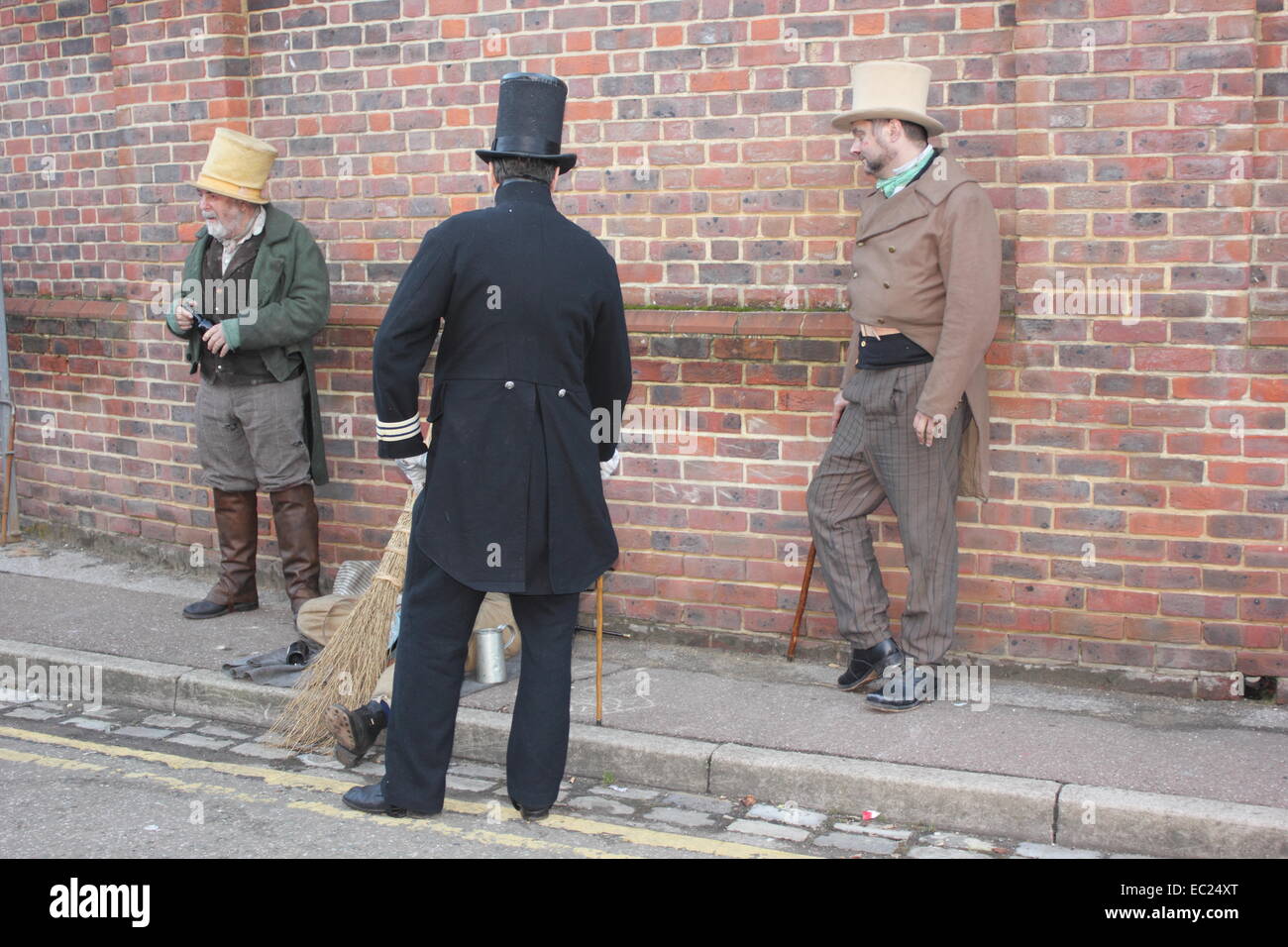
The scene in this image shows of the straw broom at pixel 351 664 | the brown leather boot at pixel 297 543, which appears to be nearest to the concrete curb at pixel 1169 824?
the straw broom at pixel 351 664

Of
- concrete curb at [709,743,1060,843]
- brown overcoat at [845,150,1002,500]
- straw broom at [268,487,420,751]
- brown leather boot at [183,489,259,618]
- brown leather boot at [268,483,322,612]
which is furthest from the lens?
brown leather boot at [183,489,259,618]

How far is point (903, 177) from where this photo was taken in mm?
5641

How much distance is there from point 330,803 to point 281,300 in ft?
8.92

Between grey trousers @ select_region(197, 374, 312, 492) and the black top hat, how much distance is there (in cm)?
277

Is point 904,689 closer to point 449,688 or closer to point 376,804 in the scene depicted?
point 449,688

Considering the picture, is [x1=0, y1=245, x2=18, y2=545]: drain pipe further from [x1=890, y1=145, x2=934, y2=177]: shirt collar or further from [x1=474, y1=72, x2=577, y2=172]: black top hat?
[x1=890, y1=145, x2=934, y2=177]: shirt collar

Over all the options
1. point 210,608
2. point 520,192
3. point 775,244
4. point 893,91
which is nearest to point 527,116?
point 520,192

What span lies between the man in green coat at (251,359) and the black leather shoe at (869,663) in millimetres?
2650

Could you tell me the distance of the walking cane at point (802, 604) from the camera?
623cm

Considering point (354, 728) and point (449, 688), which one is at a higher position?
point (449, 688)

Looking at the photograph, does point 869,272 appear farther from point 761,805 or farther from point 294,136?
point 294,136

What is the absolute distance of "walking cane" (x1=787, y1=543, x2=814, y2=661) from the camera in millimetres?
6227

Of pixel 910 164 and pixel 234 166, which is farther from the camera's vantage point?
pixel 234 166

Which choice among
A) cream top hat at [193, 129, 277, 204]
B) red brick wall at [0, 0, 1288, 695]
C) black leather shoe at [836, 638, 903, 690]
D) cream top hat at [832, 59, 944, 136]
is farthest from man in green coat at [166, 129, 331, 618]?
cream top hat at [832, 59, 944, 136]
